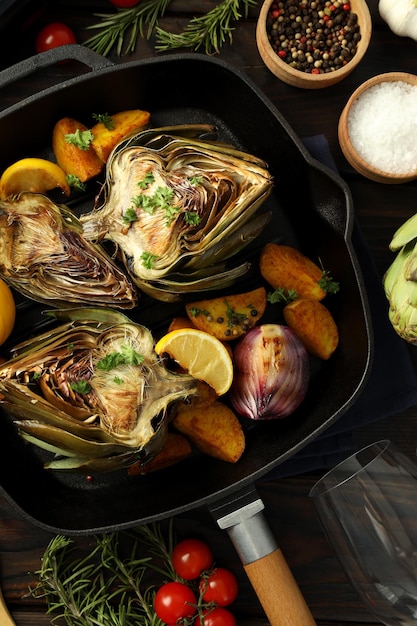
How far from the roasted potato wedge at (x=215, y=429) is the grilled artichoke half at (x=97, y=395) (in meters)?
0.07

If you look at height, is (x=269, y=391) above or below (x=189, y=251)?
below

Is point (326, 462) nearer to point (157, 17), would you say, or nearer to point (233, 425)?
point (233, 425)

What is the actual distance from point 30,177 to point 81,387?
420 millimetres

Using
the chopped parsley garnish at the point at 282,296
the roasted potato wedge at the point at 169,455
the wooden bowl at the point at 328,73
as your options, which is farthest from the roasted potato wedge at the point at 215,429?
the wooden bowl at the point at 328,73

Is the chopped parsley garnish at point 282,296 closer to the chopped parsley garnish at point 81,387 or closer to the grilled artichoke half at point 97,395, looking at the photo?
the grilled artichoke half at point 97,395

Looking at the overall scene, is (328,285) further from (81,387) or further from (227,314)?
(81,387)

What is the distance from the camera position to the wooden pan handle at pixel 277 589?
1.35 m

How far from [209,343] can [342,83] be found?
653mm

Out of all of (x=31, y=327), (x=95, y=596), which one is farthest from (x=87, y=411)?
(x=95, y=596)

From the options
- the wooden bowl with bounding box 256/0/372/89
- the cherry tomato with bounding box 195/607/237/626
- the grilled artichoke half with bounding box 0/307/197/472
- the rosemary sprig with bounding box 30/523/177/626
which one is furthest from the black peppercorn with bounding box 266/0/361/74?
the cherry tomato with bounding box 195/607/237/626

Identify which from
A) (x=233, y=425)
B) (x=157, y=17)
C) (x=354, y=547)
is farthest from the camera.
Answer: (x=157, y=17)

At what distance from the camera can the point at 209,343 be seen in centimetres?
138

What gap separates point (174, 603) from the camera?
145cm

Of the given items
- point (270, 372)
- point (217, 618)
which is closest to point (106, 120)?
point (270, 372)
